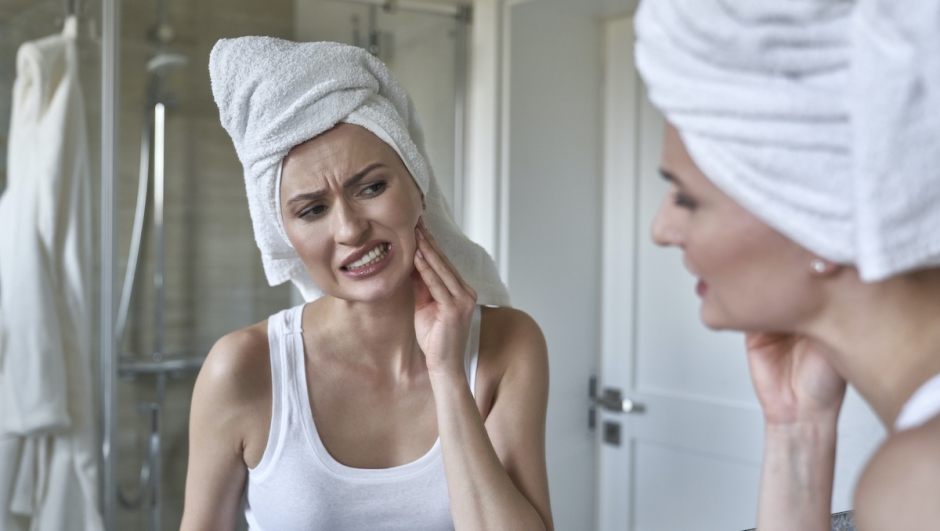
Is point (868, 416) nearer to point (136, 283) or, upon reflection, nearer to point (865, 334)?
point (865, 334)

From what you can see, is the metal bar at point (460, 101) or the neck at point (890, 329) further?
the metal bar at point (460, 101)

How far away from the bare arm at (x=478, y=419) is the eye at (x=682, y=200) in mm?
527

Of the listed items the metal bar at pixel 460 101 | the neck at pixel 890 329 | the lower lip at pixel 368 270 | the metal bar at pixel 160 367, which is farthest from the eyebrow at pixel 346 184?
the metal bar at pixel 460 101

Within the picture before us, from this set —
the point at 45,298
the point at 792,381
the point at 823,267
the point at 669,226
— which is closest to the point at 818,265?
the point at 823,267

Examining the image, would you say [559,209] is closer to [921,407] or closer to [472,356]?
[472,356]

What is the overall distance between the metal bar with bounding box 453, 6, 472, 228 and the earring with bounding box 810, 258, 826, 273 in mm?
1737

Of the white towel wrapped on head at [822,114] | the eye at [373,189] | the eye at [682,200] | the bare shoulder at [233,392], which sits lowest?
the bare shoulder at [233,392]

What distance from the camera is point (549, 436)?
7.18 feet

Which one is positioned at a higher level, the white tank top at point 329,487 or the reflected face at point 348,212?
the reflected face at point 348,212

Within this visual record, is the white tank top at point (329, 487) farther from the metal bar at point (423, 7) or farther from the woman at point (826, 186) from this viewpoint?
the metal bar at point (423, 7)

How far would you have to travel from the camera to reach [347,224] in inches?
40.3

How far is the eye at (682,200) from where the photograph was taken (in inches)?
20.8

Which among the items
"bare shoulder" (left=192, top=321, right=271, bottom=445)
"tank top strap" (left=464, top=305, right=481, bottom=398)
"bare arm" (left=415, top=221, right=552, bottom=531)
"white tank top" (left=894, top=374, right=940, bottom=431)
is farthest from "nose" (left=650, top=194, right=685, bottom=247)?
"bare shoulder" (left=192, top=321, right=271, bottom=445)

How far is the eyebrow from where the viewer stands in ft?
3.41
